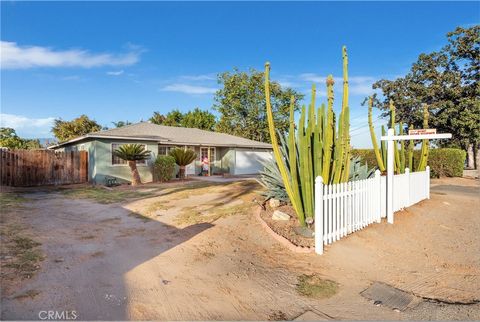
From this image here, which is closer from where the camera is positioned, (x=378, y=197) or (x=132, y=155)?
(x=378, y=197)

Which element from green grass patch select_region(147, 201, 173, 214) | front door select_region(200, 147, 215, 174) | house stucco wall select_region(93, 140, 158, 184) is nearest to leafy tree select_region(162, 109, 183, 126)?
front door select_region(200, 147, 215, 174)

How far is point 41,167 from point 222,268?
14549mm

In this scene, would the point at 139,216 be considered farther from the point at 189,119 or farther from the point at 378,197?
the point at 189,119

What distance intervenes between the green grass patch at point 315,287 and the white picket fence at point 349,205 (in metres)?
0.94

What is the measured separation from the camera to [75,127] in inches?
1271

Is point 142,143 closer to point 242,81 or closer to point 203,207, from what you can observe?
point 203,207

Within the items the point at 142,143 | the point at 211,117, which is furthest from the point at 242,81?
the point at 142,143

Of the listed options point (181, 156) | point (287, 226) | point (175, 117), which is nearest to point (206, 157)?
point (181, 156)

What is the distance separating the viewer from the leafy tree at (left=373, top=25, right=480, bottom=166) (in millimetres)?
19953

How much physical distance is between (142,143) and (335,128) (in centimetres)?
1282

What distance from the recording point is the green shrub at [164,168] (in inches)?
634

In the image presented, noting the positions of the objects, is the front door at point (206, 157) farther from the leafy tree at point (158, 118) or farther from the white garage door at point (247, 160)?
the leafy tree at point (158, 118)

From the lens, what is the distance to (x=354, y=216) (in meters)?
5.95

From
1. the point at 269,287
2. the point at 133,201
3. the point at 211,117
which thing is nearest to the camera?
the point at 269,287
